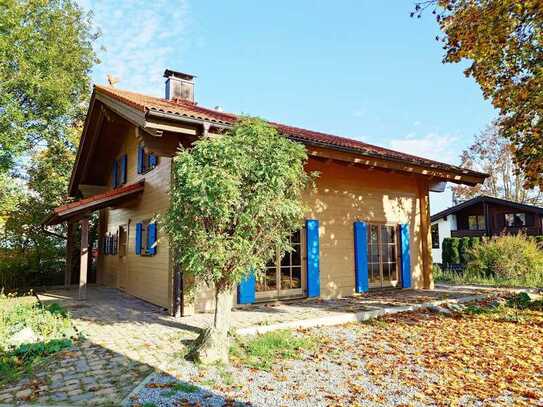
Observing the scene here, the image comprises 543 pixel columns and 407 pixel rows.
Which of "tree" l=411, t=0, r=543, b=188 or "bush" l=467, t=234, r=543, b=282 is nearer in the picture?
"tree" l=411, t=0, r=543, b=188

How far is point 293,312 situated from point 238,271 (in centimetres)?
265

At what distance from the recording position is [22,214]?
13406 mm

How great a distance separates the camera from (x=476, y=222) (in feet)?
84.5

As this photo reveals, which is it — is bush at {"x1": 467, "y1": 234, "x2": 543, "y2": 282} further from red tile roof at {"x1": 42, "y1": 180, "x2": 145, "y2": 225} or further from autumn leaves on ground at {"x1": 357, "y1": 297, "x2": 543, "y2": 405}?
red tile roof at {"x1": 42, "y1": 180, "x2": 145, "y2": 225}

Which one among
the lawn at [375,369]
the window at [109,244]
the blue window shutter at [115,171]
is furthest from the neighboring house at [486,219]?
the window at [109,244]

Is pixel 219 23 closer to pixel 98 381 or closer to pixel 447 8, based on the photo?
pixel 447 8

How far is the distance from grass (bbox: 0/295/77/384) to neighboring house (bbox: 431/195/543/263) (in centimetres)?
2258

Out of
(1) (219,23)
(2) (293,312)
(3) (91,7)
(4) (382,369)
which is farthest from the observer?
(3) (91,7)

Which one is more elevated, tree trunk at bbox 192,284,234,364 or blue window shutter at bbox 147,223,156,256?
blue window shutter at bbox 147,223,156,256

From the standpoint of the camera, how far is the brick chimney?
10.5 meters

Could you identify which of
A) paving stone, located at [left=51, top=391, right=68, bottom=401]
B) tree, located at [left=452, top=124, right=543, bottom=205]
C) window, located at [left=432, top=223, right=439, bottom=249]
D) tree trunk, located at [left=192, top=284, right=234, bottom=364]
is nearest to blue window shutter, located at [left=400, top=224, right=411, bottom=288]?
tree trunk, located at [left=192, top=284, right=234, bottom=364]

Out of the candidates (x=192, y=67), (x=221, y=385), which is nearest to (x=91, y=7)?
(x=192, y=67)

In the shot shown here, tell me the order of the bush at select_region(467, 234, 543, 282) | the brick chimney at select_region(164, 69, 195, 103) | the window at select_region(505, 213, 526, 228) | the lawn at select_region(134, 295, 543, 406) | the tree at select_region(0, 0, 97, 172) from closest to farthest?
the lawn at select_region(134, 295, 543, 406) → the brick chimney at select_region(164, 69, 195, 103) → the bush at select_region(467, 234, 543, 282) → the tree at select_region(0, 0, 97, 172) → the window at select_region(505, 213, 526, 228)

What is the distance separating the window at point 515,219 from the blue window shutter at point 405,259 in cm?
1820
